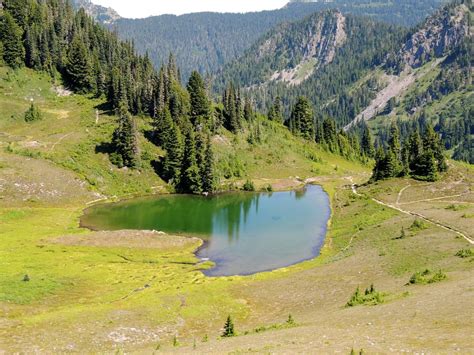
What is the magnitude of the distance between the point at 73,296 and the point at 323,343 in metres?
38.0

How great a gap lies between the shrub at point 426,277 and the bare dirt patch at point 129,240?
46.4m

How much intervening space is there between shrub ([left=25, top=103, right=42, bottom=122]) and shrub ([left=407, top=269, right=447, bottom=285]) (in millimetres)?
151360

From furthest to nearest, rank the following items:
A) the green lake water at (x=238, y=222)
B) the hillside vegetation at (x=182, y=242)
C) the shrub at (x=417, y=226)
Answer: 1. the green lake water at (x=238, y=222)
2. the shrub at (x=417, y=226)
3. the hillside vegetation at (x=182, y=242)

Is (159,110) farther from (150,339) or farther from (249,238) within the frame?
(150,339)

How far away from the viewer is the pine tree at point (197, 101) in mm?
182875

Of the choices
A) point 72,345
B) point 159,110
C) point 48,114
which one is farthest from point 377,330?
point 48,114

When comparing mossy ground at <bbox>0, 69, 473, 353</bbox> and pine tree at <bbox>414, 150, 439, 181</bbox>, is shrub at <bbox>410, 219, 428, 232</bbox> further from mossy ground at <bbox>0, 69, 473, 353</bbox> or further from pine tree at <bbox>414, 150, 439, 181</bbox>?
pine tree at <bbox>414, 150, 439, 181</bbox>

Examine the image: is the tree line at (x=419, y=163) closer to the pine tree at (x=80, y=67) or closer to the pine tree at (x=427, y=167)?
the pine tree at (x=427, y=167)

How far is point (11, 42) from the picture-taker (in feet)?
628

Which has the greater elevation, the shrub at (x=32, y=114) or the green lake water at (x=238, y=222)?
the shrub at (x=32, y=114)

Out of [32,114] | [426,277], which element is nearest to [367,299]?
[426,277]

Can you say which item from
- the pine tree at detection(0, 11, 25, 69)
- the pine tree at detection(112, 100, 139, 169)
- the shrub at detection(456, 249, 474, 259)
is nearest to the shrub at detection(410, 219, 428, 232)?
the shrub at detection(456, 249, 474, 259)

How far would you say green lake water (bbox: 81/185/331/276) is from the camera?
8556 cm

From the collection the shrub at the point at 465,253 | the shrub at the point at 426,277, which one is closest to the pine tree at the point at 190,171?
the shrub at the point at 465,253
